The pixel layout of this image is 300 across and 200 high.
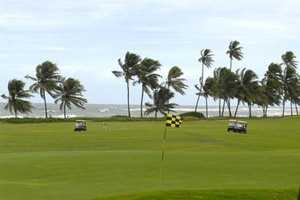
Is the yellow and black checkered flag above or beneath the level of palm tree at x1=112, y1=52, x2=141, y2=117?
beneath

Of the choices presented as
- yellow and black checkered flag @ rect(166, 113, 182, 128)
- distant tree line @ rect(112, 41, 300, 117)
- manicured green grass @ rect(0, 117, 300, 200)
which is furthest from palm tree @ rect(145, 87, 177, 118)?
yellow and black checkered flag @ rect(166, 113, 182, 128)

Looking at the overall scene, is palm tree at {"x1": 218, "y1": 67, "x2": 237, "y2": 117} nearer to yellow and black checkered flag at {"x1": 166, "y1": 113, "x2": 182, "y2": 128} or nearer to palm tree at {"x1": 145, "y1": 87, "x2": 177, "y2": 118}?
palm tree at {"x1": 145, "y1": 87, "x2": 177, "y2": 118}

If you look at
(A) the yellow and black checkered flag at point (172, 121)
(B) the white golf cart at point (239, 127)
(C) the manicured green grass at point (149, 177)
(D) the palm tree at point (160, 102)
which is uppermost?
(D) the palm tree at point (160, 102)

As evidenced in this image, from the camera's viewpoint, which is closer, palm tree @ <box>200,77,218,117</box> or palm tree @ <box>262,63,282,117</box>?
palm tree @ <box>200,77,218,117</box>

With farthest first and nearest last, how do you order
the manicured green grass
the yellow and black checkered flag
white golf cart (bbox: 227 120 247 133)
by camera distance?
white golf cart (bbox: 227 120 247 133) → the yellow and black checkered flag → the manicured green grass

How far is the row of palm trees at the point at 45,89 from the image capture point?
343ft

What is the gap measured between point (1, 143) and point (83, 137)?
10357 millimetres

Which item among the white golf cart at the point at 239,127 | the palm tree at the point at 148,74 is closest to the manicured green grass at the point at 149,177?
the white golf cart at the point at 239,127

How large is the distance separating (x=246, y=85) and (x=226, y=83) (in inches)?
284

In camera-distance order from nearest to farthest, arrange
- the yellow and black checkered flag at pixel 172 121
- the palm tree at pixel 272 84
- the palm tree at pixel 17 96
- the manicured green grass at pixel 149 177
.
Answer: the manicured green grass at pixel 149 177 < the yellow and black checkered flag at pixel 172 121 < the palm tree at pixel 17 96 < the palm tree at pixel 272 84

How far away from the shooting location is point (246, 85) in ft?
442

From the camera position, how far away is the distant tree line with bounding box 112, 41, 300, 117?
122750 mm

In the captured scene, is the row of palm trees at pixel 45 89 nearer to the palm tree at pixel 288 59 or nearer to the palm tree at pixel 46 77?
the palm tree at pixel 46 77

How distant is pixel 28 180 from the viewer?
2712 cm
